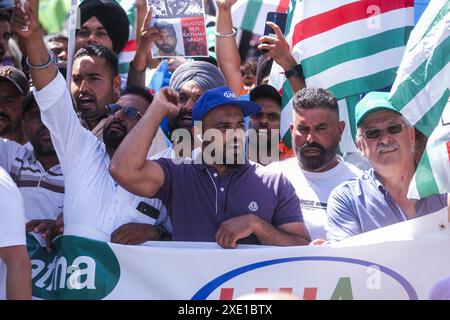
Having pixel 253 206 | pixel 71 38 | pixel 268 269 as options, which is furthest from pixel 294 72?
pixel 268 269

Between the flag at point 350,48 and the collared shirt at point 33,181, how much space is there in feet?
4.87

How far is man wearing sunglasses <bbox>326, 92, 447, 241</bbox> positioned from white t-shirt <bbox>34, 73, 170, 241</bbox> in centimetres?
91

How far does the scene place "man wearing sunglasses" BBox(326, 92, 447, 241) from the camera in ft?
15.7

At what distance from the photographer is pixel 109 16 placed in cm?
684

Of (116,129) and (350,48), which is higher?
(350,48)

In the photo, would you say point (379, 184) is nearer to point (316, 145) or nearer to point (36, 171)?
point (316, 145)

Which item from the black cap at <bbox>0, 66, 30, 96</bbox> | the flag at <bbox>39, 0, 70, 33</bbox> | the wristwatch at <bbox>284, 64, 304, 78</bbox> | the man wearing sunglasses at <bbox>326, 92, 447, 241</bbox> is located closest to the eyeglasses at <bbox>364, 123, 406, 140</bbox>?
the man wearing sunglasses at <bbox>326, 92, 447, 241</bbox>

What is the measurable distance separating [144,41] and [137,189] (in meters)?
1.86

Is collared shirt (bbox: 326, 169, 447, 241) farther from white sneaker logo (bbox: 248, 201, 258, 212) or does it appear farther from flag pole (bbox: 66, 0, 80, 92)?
flag pole (bbox: 66, 0, 80, 92)

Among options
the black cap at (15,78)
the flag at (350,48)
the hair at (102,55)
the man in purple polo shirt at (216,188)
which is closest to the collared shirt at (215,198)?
the man in purple polo shirt at (216,188)

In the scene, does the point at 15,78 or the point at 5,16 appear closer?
the point at 15,78

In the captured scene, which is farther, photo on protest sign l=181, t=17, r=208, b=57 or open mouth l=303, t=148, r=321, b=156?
photo on protest sign l=181, t=17, r=208, b=57

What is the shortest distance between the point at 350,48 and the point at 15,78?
2066mm
